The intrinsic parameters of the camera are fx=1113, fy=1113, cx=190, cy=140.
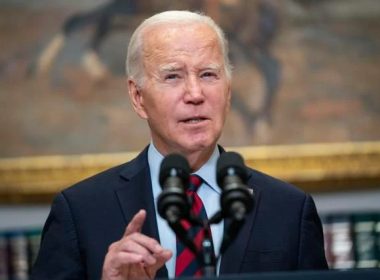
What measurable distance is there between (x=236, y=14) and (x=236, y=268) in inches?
104

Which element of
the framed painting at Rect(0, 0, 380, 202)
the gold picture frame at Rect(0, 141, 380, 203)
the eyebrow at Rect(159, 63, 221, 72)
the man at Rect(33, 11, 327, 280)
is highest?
the eyebrow at Rect(159, 63, 221, 72)

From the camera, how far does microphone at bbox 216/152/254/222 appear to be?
8.15 feet

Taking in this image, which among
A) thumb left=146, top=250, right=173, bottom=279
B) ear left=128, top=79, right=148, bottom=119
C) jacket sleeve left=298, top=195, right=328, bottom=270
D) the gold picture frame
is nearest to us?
Result: thumb left=146, top=250, right=173, bottom=279

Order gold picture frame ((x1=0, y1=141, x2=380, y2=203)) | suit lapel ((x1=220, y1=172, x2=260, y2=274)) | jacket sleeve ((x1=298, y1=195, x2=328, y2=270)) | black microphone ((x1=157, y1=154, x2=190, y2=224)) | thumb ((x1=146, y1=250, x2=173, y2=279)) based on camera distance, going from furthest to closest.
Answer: gold picture frame ((x1=0, y1=141, x2=380, y2=203)) → jacket sleeve ((x1=298, y1=195, x2=328, y2=270)) → suit lapel ((x1=220, y1=172, x2=260, y2=274)) → thumb ((x1=146, y1=250, x2=173, y2=279)) → black microphone ((x1=157, y1=154, x2=190, y2=224))

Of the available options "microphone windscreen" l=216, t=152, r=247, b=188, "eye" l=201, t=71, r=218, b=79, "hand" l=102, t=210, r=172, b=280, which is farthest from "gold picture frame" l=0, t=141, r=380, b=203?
"microphone windscreen" l=216, t=152, r=247, b=188

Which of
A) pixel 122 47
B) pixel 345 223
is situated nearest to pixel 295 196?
pixel 345 223

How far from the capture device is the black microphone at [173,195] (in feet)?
8.07

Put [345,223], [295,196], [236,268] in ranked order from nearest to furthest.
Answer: [236,268] → [295,196] → [345,223]

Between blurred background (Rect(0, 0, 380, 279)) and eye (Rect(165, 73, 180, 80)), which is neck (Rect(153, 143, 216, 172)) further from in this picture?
blurred background (Rect(0, 0, 380, 279))

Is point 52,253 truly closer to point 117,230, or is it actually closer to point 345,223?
point 117,230

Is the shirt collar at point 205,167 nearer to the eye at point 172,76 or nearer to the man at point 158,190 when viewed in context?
the man at point 158,190

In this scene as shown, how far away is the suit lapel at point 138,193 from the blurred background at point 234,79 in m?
2.15

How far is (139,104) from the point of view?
3.37 m

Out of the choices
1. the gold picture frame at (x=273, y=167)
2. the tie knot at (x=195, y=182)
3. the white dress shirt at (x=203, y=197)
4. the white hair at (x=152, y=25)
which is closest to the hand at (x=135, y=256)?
the white dress shirt at (x=203, y=197)
